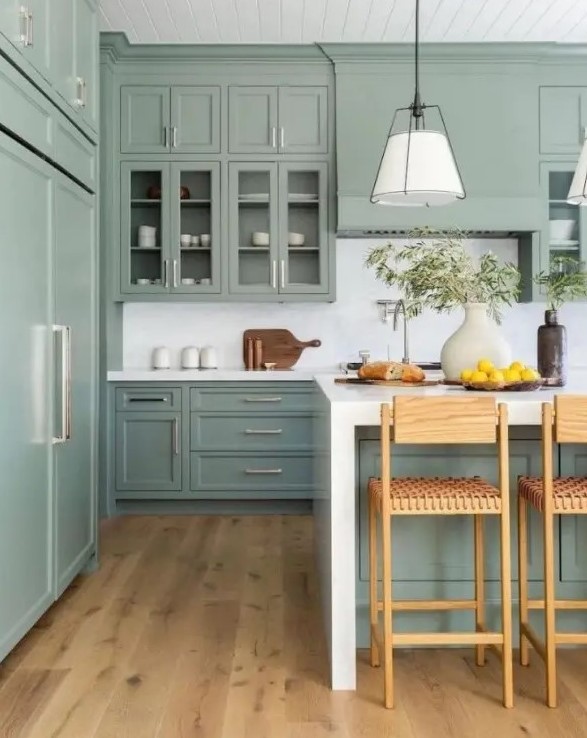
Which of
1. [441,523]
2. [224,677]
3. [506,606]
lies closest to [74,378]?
[224,677]

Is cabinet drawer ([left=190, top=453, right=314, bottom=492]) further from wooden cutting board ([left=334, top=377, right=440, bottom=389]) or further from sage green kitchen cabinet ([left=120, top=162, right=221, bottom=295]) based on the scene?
wooden cutting board ([left=334, top=377, right=440, bottom=389])

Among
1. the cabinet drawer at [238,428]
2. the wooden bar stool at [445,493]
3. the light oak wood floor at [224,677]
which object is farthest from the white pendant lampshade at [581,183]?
the cabinet drawer at [238,428]

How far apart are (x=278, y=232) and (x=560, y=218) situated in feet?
6.25

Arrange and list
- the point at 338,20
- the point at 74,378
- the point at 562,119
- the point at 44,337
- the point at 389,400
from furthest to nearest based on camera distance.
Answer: the point at 562,119, the point at 338,20, the point at 74,378, the point at 44,337, the point at 389,400

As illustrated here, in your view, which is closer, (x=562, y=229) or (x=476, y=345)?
(x=476, y=345)

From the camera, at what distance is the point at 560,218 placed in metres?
5.14

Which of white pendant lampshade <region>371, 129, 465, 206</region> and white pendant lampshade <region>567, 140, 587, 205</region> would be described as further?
white pendant lampshade <region>371, 129, 465, 206</region>

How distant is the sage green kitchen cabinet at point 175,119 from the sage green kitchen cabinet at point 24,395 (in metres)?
2.24

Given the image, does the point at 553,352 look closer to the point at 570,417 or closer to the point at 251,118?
the point at 570,417

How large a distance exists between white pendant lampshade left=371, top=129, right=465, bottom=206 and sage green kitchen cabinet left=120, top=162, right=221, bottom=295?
7.24ft

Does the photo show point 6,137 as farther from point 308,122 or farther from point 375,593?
point 308,122

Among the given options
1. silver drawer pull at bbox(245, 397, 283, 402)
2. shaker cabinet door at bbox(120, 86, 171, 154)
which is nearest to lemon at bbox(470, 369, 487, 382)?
silver drawer pull at bbox(245, 397, 283, 402)

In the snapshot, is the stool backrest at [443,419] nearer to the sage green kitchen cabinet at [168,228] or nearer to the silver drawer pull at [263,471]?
the silver drawer pull at [263,471]

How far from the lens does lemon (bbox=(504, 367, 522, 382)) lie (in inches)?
104
